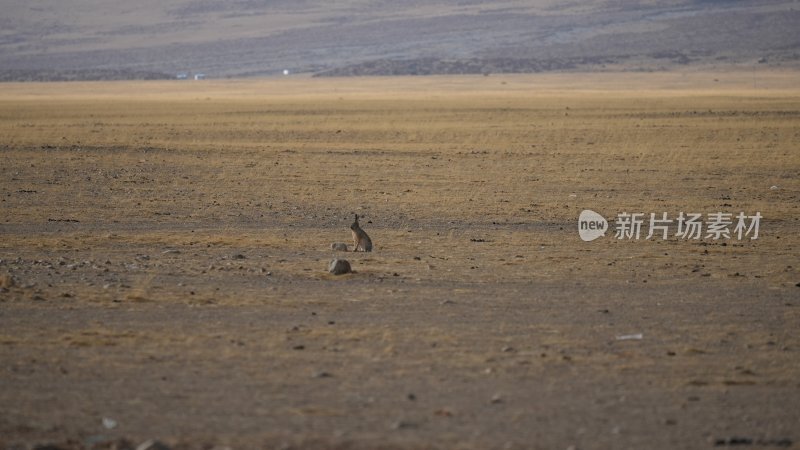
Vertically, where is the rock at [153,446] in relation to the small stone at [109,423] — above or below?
above

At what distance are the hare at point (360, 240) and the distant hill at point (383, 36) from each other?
3661 inches

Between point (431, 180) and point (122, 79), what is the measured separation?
90.0 m

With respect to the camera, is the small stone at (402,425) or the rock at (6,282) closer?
the small stone at (402,425)

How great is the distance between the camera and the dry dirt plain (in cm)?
623

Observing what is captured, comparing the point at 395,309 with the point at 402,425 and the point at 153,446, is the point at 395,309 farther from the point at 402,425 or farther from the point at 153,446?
the point at 153,446

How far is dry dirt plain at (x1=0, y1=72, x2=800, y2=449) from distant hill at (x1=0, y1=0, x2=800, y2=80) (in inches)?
3402

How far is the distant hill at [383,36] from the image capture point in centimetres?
11294

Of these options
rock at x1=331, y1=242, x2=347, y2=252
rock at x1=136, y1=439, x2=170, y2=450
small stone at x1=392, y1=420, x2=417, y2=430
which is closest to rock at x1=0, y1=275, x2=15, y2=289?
rock at x1=331, y1=242, x2=347, y2=252

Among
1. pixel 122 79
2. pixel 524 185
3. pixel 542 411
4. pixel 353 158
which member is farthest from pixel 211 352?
pixel 122 79

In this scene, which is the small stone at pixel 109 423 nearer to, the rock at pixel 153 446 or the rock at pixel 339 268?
the rock at pixel 153 446

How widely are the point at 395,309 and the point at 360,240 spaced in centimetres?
318

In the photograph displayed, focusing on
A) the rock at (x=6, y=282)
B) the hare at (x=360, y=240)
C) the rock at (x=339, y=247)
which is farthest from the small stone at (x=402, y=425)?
the rock at (x=339, y=247)

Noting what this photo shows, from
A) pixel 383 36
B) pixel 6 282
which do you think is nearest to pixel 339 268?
pixel 6 282

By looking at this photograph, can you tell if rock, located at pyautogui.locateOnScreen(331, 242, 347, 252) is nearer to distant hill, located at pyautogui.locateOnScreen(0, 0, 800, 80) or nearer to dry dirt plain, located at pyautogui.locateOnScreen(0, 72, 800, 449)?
dry dirt plain, located at pyautogui.locateOnScreen(0, 72, 800, 449)
